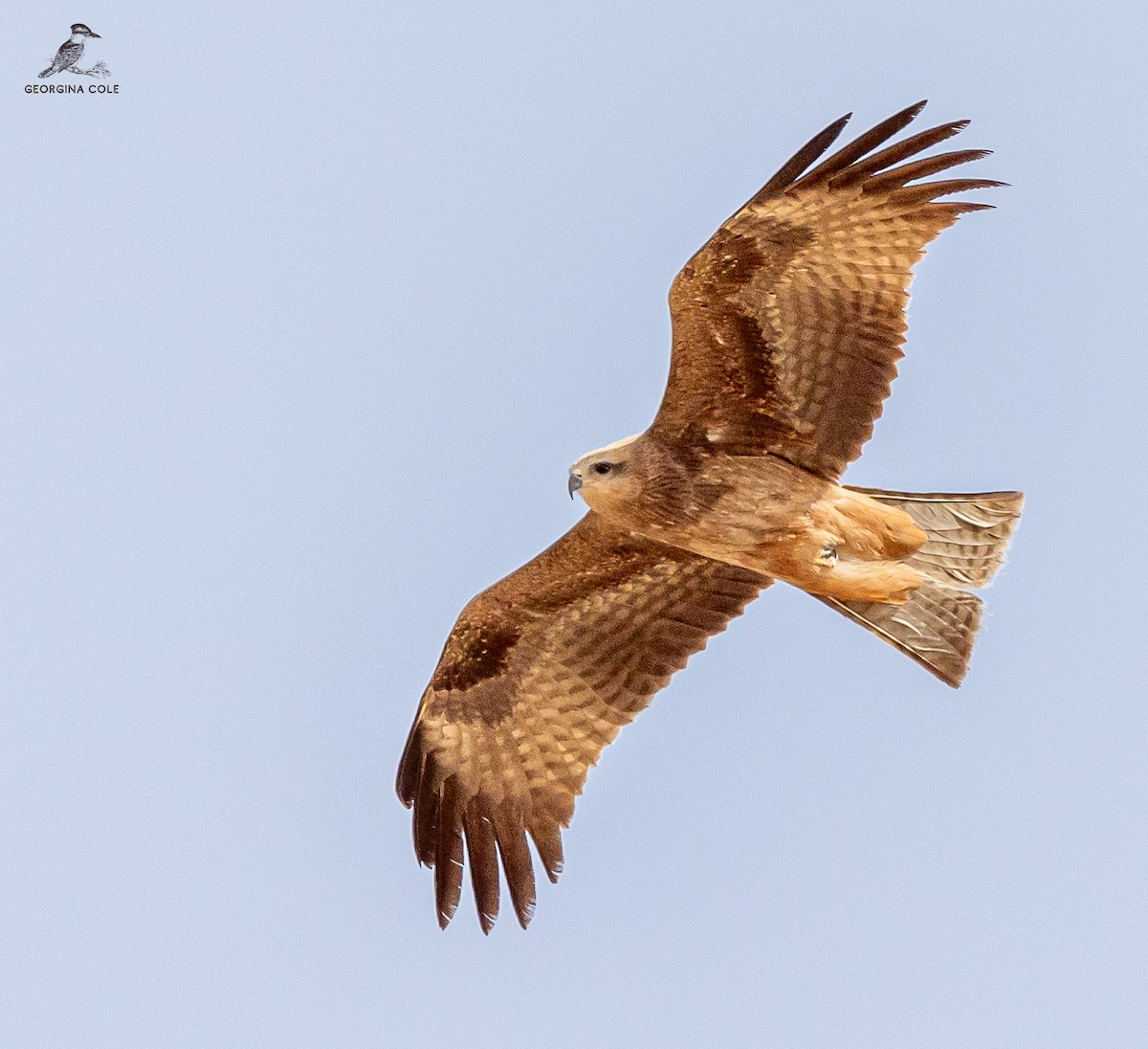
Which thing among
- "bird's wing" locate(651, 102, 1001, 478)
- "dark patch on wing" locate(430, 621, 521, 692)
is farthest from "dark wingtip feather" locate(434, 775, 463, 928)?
"bird's wing" locate(651, 102, 1001, 478)

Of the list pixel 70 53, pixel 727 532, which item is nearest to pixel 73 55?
pixel 70 53

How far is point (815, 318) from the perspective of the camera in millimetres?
9984

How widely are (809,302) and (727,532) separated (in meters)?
1.36

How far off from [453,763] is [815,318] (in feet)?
11.2

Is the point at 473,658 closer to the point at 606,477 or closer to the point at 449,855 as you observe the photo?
the point at 449,855

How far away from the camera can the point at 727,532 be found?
1041 centimetres

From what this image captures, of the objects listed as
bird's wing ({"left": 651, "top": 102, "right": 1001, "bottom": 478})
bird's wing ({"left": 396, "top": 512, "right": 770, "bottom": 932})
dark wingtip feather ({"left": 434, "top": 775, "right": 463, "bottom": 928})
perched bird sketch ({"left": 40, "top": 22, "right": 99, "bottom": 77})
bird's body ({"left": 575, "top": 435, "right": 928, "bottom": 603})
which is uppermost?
perched bird sketch ({"left": 40, "top": 22, "right": 99, "bottom": 77})

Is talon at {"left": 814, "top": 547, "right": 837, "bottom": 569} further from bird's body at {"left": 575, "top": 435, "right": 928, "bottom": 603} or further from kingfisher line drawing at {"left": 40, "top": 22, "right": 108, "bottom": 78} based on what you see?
kingfisher line drawing at {"left": 40, "top": 22, "right": 108, "bottom": 78}

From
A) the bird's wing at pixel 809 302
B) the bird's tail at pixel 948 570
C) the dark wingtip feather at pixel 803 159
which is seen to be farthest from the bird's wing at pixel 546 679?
the dark wingtip feather at pixel 803 159

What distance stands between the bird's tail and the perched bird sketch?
7.46 m

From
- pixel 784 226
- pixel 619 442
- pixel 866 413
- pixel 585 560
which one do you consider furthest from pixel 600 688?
pixel 784 226

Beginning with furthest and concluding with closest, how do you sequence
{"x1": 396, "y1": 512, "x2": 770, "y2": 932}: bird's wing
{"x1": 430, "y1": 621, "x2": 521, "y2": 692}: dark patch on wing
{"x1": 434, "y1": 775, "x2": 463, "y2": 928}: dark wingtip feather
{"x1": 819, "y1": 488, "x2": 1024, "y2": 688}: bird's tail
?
1. {"x1": 430, "y1": 621, "x2": 521, "y2": 692}: dark patch on wing
2. {"x1": 396, "y1": 512, "x2": 770, "y2": 932}: bird's wing
3. {"x1": 434, "y1": 775, "x2": 463, "y2": 928}: dark wingtip feather
4. {"x1": 819, "y1": 488, "x2": 1024, "y2": 688}: bird's tail

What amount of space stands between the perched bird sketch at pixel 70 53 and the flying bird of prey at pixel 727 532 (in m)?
6.07

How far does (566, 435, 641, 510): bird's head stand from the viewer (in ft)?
33.7
